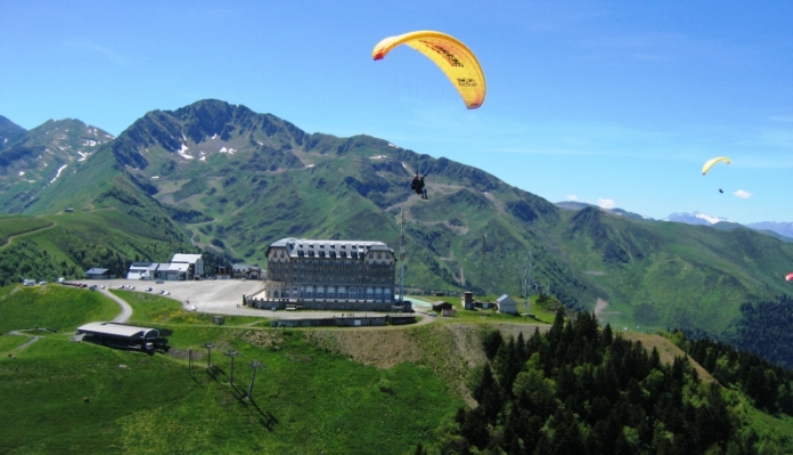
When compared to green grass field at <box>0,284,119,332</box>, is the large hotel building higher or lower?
higher

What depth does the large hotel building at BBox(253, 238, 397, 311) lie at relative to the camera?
129375 millimetres

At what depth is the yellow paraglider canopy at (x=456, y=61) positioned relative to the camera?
204ft

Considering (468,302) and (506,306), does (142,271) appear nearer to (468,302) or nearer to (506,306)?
(468,302)

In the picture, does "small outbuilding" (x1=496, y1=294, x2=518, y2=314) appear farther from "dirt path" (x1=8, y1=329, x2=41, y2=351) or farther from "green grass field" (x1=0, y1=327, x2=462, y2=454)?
"dirt path" (x1=8, y1=329, x2=41, y2=351)

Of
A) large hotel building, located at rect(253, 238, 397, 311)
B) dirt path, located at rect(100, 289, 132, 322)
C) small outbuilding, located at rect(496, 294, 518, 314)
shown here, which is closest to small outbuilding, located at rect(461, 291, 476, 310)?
small outbuilding, located at rect(496, 294, 518, 314)

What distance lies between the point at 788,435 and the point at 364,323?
6725 centimetres

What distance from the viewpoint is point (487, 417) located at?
85688 millimetres

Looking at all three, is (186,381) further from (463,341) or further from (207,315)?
(463,341)

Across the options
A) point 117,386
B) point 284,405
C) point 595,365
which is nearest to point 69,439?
point 117,386

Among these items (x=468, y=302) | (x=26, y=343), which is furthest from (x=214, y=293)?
(x=468, y=302)

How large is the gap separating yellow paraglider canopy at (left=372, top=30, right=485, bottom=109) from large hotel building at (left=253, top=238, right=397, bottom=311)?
6480cm

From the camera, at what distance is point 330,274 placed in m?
130

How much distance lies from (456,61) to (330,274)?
233ft

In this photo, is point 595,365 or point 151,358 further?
point 595,365
